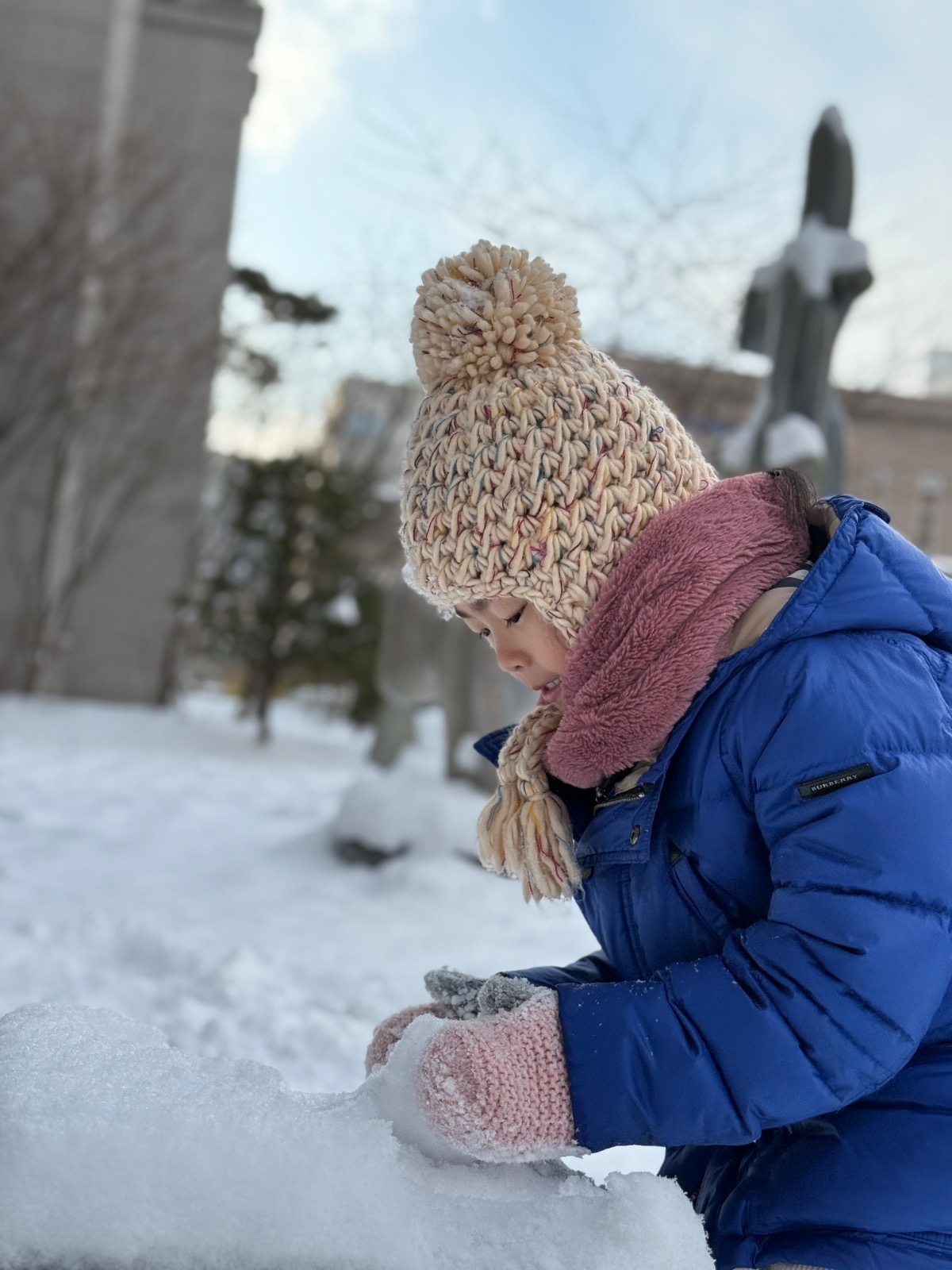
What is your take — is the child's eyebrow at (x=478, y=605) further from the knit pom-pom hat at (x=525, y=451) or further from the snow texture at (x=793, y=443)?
the snow texture at (x=793, y=443)

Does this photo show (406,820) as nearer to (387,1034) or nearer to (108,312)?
(387,1034)

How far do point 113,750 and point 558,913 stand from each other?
4920mm

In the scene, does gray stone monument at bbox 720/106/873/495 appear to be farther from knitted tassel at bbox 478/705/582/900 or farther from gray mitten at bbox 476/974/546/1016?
gray mitten at bbox 476/974/546/1016

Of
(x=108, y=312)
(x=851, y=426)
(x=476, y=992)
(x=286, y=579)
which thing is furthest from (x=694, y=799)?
(x=851, y=426)

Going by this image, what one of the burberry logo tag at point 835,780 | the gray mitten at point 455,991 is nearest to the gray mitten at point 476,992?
the gray mitten at point 455,991

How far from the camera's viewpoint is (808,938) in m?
0.93

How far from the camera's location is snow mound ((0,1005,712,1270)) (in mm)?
827

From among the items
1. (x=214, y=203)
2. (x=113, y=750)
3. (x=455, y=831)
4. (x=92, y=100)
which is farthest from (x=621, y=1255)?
(x=214, y=203)

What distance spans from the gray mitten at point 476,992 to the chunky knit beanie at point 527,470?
0.12m

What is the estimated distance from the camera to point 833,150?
251 inches

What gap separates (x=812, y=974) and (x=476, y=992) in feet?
1.28

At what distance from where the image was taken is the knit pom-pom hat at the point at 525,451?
1.22 metres

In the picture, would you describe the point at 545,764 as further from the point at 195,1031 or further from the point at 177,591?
the point at 177,591

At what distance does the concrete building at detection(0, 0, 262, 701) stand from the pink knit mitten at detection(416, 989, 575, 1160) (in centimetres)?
1007
